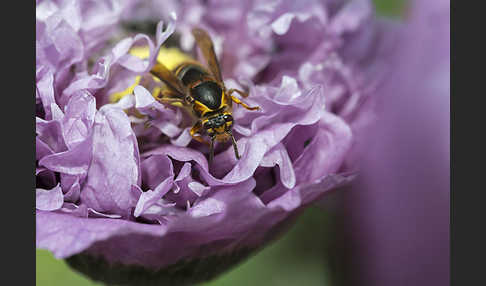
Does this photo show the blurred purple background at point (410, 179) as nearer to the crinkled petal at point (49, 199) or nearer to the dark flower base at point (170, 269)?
the dark flower base at point (170, 269)

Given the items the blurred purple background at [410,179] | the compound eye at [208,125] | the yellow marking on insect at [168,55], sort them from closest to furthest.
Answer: the blurred purple background at [410,179], the compound eye at [208,125], the yellow marking on insect at [168,55]

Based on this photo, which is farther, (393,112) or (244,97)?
(244,97)

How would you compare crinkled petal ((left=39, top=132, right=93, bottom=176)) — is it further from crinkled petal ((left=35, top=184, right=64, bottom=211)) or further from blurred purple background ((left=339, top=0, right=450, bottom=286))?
blurred purple background ((left=339, top=0, right=450, bottom=286))

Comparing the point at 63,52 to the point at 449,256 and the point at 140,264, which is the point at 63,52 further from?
the point at 449,256

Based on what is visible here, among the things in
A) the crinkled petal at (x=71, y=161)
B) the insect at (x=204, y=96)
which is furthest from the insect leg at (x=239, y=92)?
the crinkled petal at (x=71, y=161)

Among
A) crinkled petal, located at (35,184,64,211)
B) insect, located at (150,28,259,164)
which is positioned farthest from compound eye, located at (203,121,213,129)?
crinkled petal, located at (35,184,64,211)

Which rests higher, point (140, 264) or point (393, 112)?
point (393, 112)

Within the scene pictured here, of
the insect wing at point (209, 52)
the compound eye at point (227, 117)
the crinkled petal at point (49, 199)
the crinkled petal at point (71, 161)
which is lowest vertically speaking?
the crinkled petal at point (49, 199)

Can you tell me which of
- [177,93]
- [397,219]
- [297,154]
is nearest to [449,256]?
[397,219]
